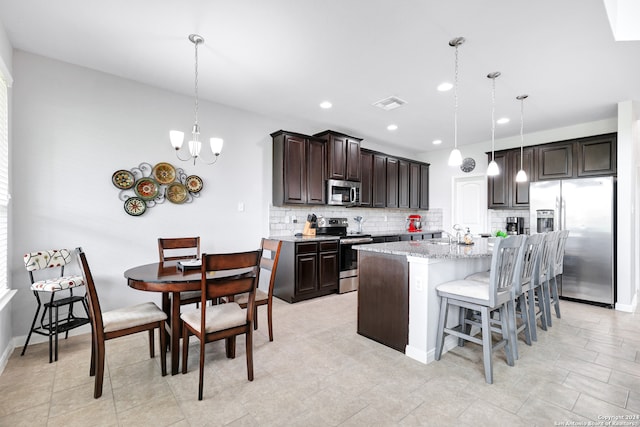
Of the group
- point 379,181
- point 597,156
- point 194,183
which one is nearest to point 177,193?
point 194,183

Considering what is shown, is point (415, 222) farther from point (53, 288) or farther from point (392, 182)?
point (53, 288)

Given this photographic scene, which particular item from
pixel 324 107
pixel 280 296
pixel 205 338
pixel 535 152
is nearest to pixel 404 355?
pixel 205 338

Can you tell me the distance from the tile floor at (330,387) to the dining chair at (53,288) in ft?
0.65

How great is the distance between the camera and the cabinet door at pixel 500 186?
547cm

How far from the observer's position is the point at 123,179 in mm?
3324

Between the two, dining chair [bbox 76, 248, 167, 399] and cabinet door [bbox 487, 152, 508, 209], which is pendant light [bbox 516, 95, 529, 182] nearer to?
cabinet door [bbox 487, 152, 508, 209]

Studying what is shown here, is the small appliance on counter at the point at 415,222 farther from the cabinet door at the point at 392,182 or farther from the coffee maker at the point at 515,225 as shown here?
the coffee maker at the point at 515,225

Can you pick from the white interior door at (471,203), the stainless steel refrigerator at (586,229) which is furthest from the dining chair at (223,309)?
the white interior door at (471,203)

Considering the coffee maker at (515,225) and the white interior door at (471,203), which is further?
the white interior door at (471,203)

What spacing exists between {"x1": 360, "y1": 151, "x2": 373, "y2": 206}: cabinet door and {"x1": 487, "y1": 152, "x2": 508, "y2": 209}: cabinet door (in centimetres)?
222

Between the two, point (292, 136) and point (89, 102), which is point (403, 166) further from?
point (89, 102)

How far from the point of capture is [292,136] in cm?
454

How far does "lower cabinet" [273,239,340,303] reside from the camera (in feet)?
13.6

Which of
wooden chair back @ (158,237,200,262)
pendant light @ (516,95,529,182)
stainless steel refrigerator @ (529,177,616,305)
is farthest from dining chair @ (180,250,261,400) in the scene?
stainless steel refrigerator @ (529,177,616,305)
